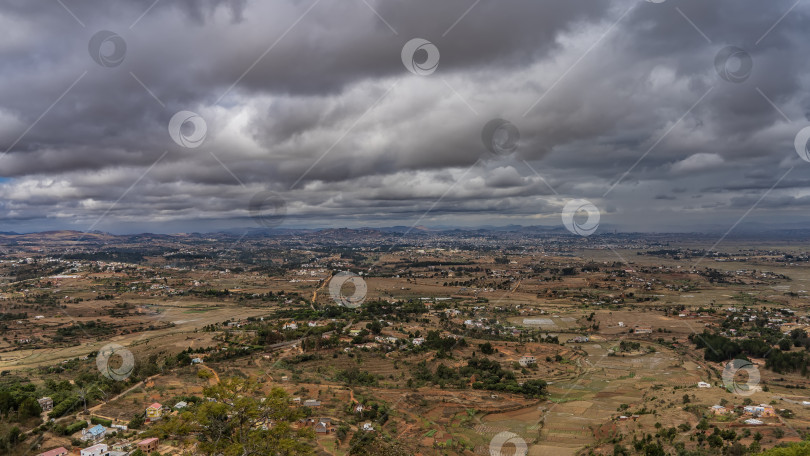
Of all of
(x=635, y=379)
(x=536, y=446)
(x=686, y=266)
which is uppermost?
(x=686, y=266)

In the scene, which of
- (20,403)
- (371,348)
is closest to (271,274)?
(371,348)

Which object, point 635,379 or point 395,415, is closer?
point 395,415

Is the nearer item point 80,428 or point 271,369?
point 80,428

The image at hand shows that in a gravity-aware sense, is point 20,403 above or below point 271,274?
below

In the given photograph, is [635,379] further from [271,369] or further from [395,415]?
[271,369]

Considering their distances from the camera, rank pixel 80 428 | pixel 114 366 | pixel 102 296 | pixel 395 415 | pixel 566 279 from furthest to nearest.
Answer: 1. pixel 566 279
2. pixel 102 296
3. pixel 114 366
4. pixel 395 415
5. pixel 80 428

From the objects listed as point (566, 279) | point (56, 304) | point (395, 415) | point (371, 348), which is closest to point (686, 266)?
point (566, 279)

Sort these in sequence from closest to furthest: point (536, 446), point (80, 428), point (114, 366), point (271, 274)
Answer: point (80, 428)
point (536, 446)
point (114, 366)
point (271, 274)

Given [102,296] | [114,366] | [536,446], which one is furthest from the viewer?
[102,296]

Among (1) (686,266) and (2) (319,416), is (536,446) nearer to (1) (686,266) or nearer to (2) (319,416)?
(2) (319,416)
